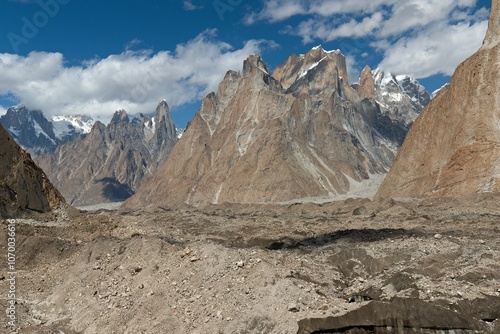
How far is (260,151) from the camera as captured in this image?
113062 mm

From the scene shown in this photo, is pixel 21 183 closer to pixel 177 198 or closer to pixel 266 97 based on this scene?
pixel 177 198

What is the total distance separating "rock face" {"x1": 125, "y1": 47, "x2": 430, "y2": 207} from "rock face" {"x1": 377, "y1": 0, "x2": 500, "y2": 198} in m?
39.8

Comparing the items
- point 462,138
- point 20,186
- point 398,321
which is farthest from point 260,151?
point 398,321

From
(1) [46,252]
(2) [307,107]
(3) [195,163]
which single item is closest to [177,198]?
(3) [195,163]

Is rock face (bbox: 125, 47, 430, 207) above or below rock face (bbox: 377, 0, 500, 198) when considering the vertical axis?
above

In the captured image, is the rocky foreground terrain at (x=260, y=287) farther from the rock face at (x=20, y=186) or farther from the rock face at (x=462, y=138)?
the rock face at (x=462, y=138)

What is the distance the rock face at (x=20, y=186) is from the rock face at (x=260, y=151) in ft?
226

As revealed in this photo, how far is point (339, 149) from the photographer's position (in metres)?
140

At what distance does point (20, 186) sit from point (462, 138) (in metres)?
46.5

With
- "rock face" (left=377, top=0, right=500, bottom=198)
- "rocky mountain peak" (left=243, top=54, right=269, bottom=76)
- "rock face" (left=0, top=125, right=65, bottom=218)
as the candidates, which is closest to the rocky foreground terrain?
"rock face" (left=0, top=125, right=65, bottom=218)

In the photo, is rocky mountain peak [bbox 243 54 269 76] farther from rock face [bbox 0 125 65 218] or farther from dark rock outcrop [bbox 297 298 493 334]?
dark rock outcrop [bbox 297 298 493 334]

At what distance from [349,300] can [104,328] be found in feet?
23.7

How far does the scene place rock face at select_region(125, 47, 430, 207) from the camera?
108 metres

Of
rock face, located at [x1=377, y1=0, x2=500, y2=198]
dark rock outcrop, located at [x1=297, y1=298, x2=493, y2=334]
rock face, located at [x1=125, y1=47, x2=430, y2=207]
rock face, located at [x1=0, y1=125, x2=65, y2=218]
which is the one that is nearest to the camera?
dark rock outcrop, located at [x1=297, y1=298, x2=493, y2=334]
